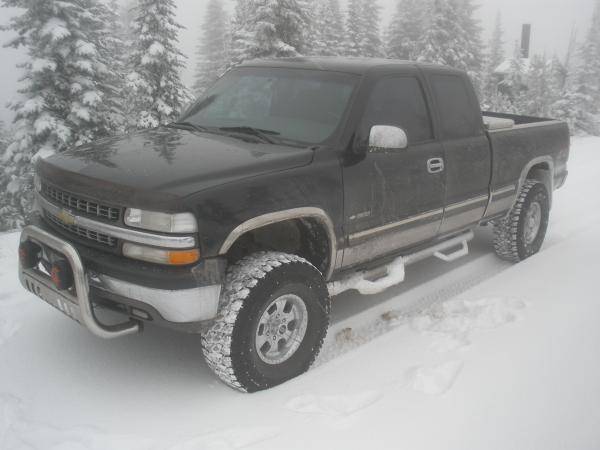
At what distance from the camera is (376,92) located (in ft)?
13.3

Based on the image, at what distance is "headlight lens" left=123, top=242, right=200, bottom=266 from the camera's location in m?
2.84

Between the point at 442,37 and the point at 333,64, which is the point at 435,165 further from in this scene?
the point at 442,37

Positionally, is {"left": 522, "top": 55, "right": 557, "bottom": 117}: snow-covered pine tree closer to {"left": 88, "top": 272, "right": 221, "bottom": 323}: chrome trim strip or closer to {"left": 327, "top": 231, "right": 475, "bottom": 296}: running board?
{"left": 327, "top": 231, "right": 475, "bottom": 296}: running board

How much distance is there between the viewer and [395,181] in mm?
3984

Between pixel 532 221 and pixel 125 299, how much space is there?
4.69 meters

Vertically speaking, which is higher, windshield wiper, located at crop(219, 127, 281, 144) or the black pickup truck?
windshield wiper, located at crop(219, 127, 281, 144)

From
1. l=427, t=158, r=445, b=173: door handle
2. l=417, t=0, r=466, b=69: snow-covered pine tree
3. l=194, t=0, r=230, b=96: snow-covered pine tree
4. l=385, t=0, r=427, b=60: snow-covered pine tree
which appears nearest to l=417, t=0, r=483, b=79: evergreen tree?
l=417, t=0, r=466, b=69: snow-covered pine tree

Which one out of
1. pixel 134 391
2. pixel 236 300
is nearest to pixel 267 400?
pixel 236 300

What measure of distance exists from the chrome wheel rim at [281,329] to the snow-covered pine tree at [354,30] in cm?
3029

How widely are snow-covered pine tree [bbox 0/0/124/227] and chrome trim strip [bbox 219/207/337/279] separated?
1358cm

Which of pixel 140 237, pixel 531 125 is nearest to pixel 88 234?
pixel 140 237

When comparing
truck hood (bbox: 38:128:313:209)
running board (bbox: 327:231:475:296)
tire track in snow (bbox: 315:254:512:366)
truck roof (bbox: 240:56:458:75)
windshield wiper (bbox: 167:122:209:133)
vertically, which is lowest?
tire track in snow (bbox: 315:254:512:366)

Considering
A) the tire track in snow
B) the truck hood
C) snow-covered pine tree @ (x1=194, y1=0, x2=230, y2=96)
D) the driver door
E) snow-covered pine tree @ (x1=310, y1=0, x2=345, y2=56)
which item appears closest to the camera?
the truck hood

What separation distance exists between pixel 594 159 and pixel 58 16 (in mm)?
15388
